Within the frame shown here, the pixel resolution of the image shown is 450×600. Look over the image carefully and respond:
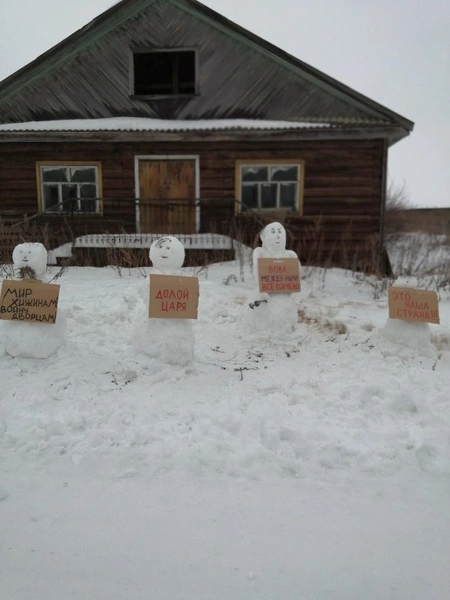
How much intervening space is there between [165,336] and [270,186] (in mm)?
6552

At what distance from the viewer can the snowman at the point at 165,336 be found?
348cm

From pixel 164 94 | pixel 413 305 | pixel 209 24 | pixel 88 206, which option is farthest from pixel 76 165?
pixel 413 305

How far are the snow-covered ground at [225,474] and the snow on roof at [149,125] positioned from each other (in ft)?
19.2

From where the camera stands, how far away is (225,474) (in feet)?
7.90

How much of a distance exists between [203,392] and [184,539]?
1259 mm

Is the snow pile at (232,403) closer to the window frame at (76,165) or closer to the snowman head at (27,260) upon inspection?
the snowman head at (27,260)

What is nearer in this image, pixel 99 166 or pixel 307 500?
pixel 307 500

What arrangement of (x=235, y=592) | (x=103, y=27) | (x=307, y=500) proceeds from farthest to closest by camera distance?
(x=103, y=27)
(x=307, y=500)
(x=235, y=592)

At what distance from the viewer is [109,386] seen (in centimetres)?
321

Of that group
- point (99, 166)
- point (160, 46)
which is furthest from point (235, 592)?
point (160, 46)

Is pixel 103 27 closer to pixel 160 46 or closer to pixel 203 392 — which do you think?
pixel 160 46

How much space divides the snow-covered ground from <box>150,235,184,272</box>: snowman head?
2.65ft

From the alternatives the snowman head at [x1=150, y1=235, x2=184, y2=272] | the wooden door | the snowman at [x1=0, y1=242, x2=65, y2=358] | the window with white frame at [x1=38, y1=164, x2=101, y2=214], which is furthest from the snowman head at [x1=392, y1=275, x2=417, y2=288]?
the window with white frame at [x1=38, y1=164, x2=101, y2=214]

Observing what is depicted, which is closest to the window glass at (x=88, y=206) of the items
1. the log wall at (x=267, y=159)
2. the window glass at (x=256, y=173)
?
the log wall at (x=267, y=159)
